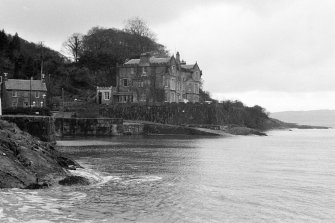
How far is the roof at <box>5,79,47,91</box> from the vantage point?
8032 cm

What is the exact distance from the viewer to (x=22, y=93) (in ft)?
267

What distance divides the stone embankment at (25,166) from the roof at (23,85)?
56.8 meters

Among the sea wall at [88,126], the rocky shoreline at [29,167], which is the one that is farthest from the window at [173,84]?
the rocky shoreline at [29,167]

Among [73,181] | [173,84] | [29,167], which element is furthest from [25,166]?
[173,84]

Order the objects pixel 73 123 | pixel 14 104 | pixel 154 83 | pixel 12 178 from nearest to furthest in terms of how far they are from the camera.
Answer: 1. pixel 12 178
2. pixel 73 123
3. pixel 14 104
4. pixel 154 83

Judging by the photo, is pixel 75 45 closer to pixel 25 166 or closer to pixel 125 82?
pixel 125 82

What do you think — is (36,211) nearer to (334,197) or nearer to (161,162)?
(334,197)

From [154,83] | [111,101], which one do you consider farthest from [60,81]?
[154,83]

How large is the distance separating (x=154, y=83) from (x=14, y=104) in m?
26.8

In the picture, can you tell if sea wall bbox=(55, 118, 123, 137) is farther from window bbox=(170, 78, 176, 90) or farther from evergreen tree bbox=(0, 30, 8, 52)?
evergreen tree bbox=(0, 30, 8, 52)

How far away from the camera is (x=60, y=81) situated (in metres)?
99.8

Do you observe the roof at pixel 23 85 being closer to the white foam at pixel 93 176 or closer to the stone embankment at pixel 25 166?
the stone embankment at pixel 25 166

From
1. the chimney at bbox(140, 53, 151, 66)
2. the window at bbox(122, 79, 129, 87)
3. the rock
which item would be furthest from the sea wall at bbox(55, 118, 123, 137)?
the rock

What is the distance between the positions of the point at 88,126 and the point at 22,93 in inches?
587
